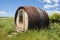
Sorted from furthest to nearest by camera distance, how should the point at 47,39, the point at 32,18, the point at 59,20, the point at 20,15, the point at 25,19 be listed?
the point at 59,20 < the point at 20,15 < the point at 25,19 < the point at 32,18 < the point at 47,39

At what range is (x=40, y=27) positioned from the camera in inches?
440

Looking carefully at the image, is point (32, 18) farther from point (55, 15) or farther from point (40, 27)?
point (55, 15)

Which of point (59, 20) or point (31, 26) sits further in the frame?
point (59, 20)

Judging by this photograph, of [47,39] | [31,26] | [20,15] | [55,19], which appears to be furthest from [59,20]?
[47,39]

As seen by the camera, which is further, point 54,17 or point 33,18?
point 54,17

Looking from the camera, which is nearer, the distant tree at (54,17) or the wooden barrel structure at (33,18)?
the wooden barrel structure at (33,18)

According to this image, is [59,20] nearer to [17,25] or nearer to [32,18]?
[17,25]

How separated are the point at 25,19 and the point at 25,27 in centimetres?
62

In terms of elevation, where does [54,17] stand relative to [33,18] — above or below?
below

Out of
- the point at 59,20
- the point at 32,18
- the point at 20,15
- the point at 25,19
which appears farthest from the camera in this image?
the point at 59,20

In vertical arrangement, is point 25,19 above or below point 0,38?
above

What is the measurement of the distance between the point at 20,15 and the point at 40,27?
250cm

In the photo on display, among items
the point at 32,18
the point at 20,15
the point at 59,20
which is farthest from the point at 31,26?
the point at 59,20

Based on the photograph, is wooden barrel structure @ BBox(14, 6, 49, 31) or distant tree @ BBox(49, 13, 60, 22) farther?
distant tree @ BBox(49, 13, 60, 22)
